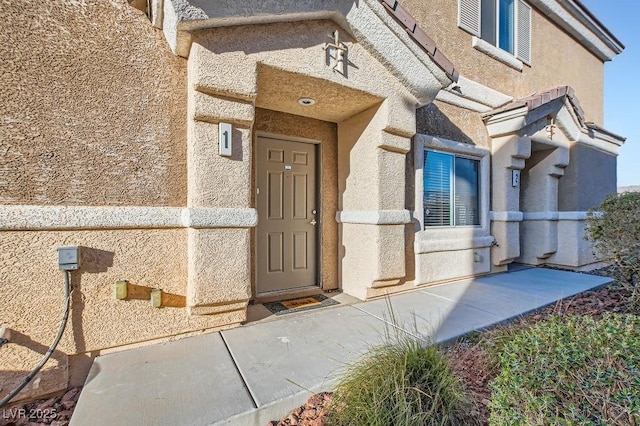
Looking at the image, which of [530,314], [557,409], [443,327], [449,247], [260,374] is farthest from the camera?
[449,247]

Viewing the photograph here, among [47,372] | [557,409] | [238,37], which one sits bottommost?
[47,372]

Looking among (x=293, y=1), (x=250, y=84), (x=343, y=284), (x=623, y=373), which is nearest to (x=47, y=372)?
Answer: (x=250, y=84)

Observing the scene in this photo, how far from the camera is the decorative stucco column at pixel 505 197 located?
5734 millimetres

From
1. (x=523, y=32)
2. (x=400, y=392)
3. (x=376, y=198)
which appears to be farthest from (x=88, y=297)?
(x=523, y=32)

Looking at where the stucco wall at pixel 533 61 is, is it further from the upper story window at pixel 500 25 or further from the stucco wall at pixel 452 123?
the stucco wall at pixel 452 123

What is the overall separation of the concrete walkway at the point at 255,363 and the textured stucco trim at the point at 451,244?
870mm

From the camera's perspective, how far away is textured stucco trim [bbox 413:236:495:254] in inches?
187

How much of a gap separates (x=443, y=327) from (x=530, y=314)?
4.92 feet

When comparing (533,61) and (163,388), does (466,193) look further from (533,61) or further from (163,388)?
(163,388)

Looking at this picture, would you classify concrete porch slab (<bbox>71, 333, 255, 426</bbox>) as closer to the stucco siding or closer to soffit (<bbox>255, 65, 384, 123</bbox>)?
soffit (<bbox>255, 65, 384, 123</bbox>)

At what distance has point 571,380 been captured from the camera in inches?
58.7

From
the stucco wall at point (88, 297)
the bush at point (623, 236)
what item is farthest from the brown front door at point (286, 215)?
the bush at point (623, 236)

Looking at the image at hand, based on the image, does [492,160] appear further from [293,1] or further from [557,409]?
[557,409]

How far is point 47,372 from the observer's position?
244cm
